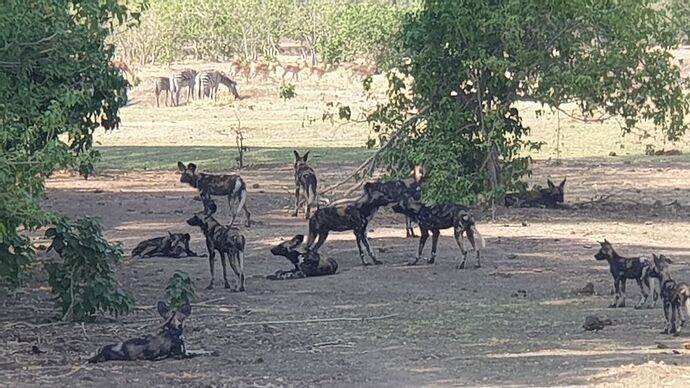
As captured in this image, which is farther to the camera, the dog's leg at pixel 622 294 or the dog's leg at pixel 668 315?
the dog's leg at pixel 622 294

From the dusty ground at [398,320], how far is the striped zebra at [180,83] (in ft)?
98.4

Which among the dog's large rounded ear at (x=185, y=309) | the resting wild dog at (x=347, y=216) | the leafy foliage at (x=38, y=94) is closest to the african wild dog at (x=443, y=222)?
the resting wild dog at (x=347, y=216)

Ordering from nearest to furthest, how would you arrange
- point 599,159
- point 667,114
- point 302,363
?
point 302,363
point 667,114
point 599,159

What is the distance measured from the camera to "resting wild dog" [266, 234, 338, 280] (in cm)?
1550

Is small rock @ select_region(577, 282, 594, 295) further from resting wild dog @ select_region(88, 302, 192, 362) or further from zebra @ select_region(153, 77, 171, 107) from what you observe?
zebra @ select_region(153, 77, 171, 107)

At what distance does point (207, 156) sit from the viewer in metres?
32.5

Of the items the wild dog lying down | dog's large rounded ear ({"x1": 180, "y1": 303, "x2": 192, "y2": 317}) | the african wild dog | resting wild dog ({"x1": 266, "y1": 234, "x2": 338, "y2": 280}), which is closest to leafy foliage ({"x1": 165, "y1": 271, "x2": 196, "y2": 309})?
dog's large rounded ear ({"x1": 180, "y1": 303, "x2": 192, "y2": 317})

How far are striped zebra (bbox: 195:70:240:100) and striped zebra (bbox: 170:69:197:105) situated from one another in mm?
332

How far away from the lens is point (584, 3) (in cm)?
2022

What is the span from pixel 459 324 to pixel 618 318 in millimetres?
1406

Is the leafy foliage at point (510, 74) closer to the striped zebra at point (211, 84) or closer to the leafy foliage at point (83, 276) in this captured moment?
the leafy foliage at point (83, 276)

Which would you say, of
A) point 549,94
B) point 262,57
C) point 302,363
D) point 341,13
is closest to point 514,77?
point 549,94

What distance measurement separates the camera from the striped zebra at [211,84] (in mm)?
51688

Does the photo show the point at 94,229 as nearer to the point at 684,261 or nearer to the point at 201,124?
the point at 684,261
